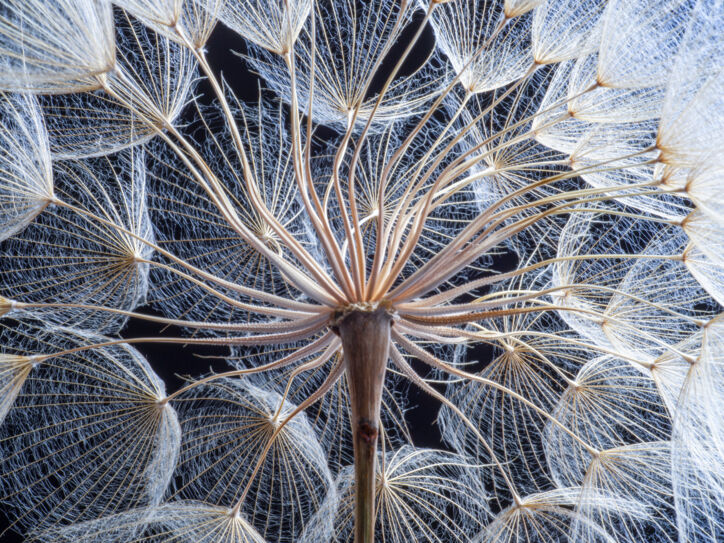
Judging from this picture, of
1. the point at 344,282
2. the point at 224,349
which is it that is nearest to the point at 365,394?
the point at 344,282

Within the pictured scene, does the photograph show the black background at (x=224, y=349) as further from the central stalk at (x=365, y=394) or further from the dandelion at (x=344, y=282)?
the central stalk at (x=365, y=394)

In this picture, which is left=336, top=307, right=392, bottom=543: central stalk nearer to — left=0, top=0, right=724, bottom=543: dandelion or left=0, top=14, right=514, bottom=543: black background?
left=0, top=0, right=724, bottom=543: dandelion

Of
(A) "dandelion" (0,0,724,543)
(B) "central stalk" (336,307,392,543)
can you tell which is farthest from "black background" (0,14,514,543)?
(B) "central stalk" (336,307,392,543)

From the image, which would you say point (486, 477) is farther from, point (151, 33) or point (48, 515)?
point (151, 33)

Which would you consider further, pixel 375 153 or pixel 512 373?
pixel 375 153

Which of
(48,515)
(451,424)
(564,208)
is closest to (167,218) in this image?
(48,515)

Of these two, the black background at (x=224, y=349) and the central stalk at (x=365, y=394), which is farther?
the black background at (x=224, y=349)

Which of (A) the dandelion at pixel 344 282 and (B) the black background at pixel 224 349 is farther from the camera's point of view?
(B) the black background at pixel 224 349

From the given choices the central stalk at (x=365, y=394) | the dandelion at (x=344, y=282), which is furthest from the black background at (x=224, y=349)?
the central stalk at (x=365, y=394)
